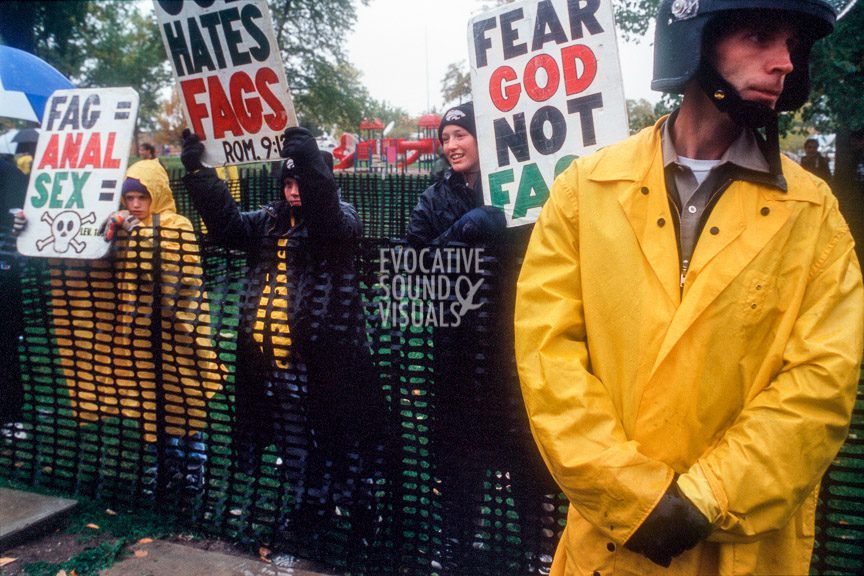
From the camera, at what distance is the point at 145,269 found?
12.7 ft

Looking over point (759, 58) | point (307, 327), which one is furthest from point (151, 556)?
point (759, 58)

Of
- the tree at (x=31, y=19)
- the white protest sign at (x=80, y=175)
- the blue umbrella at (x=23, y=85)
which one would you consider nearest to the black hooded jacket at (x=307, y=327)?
the white protest sign at (x=80, y=175)

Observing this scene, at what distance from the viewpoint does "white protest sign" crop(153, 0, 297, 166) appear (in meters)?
3.46

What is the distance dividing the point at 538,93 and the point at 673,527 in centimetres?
213

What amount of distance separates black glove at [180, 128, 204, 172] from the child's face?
1.11 meters

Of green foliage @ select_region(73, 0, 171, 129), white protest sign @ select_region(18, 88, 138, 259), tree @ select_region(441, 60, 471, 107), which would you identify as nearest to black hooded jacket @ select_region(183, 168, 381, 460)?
white protest sign @ select_region(18, 88, 138, 259)

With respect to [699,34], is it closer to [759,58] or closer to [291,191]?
[759,58]

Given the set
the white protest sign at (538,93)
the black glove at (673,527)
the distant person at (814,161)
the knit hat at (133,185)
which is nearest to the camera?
the black glove at (673,527)

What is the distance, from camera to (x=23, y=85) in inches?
267

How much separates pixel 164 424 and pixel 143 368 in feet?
1.19

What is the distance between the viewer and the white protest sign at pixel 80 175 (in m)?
3.83

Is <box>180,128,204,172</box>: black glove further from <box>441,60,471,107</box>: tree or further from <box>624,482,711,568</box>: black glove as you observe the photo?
<box>441,60,471,107</box>: tree

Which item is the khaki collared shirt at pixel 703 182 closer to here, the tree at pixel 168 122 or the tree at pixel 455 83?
the tree at pixel 455 83

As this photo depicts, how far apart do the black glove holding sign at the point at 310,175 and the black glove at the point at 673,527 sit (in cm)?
228
